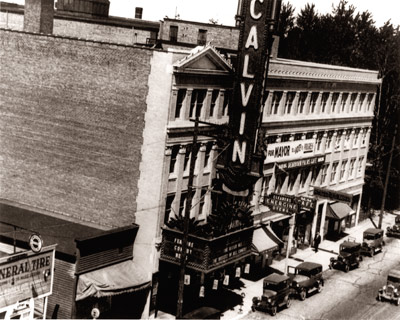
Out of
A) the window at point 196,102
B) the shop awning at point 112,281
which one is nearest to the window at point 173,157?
the window at point 196,102

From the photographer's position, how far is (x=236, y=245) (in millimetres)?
36500

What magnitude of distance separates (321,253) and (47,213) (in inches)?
931

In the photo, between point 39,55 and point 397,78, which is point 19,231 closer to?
point 39,55

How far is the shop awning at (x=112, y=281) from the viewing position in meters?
30.5

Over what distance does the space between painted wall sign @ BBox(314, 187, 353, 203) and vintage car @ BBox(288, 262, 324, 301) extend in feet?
26.4

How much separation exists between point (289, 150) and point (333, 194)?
584 cm

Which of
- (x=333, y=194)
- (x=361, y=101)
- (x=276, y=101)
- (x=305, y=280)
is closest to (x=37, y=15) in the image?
(x=276, y=101)

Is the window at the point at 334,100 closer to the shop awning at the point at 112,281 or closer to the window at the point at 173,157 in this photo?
the window at the point at 173,157

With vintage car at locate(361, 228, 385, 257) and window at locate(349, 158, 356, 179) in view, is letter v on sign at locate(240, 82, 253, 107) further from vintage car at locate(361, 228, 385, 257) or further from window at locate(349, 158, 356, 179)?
window at locate(349, 158, 356, 179)

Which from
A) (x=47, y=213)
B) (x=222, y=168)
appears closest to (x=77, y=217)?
(x=47, y=213)

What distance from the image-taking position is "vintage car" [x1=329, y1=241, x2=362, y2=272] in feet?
149

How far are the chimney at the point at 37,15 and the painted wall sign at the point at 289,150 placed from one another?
17.4m

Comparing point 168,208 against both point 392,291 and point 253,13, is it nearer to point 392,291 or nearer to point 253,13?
point 253,13

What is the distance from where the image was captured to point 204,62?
1404 inches
